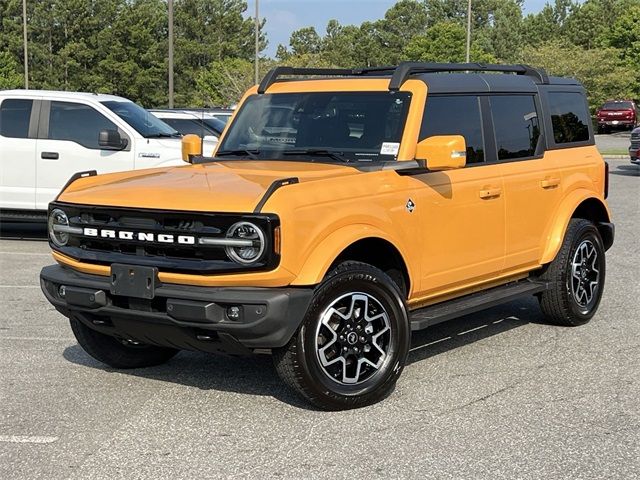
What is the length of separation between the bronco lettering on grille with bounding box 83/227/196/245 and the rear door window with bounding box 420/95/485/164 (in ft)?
5.96

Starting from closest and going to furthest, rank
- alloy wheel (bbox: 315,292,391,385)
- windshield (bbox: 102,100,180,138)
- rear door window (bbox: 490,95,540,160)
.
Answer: alloy wheel (bbox: 315,292,391,385)
rear door window (bbox: 490,95,540,160)
windshield (bbox: 102,100,180,138)

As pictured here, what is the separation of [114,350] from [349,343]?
1.68 metres

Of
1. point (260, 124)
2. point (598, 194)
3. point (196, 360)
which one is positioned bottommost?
point (196, 360)

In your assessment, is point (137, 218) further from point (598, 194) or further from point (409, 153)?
point (598, 194)

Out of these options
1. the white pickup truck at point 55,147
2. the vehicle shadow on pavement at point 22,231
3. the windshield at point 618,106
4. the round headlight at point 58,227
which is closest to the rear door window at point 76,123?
A: the white pickup truck at point 55,147

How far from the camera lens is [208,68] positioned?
87.4 meters

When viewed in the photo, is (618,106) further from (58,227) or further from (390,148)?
(58,227)

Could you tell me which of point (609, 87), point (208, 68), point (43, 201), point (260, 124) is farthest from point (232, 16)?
point (260, 124)

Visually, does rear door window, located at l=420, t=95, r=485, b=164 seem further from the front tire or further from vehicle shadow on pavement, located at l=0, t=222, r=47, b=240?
Result: vehicle shadow on pavement, located at l=0, t=222, r=47, b=240

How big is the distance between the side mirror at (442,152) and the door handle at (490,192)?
67 centimetres

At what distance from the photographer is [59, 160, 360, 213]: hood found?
4.96m

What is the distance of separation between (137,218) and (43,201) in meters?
7.54

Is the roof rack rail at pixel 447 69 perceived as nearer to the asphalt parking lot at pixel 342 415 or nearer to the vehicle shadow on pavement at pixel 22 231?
the asphalt parking lot at pixel 342 415

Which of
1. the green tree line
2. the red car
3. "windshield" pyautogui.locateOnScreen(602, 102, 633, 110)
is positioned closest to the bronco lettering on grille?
the red car
